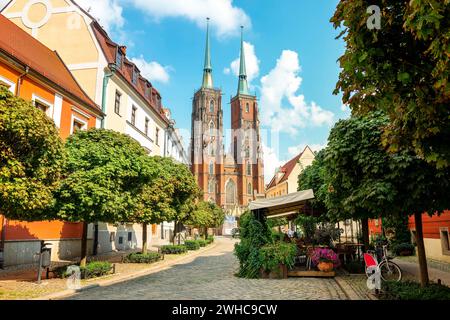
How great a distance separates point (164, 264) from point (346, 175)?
37.4 ft

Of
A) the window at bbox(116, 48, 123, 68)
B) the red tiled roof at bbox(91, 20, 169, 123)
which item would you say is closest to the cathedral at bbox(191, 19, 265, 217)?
the red tiled roof at bbox(91, 20, 169, 123)

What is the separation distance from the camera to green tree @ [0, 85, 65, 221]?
7.95 metres

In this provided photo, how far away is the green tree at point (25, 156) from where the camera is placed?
7.95 m

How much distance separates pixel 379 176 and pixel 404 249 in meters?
15.4

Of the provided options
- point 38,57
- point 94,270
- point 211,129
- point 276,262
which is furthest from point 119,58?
point 211,129

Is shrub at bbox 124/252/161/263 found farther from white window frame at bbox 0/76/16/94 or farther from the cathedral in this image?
the cathedral

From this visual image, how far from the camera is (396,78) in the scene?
4.58 metres

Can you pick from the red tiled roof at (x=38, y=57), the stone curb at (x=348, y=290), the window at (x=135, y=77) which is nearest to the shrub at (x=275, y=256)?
the stone curb at (x=348, y=290)

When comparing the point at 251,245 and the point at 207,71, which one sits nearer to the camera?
the point at 251,245

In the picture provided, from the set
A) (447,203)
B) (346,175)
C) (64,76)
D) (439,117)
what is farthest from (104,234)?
(439,117)

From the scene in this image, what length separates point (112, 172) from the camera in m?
11.8

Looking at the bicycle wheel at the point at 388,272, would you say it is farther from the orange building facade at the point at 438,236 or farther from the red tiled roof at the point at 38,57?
the red tiled roof at the point at 38,57

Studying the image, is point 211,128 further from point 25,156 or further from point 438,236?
point 25,156

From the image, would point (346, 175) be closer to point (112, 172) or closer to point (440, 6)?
point (440, 6)
